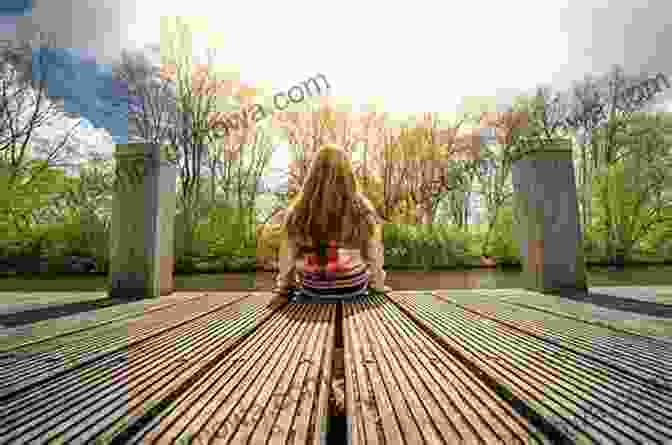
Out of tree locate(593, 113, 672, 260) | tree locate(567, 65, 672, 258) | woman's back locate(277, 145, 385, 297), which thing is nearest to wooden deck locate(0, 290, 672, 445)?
woman's back locate(277, 145, 385, 297)

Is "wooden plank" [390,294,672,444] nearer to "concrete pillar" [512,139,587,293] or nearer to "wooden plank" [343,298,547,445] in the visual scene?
"wooden plank" [343,298,547,445]

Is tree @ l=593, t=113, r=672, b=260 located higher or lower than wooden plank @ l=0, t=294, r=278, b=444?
higher

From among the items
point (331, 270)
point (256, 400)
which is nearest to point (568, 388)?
point (256, 400)

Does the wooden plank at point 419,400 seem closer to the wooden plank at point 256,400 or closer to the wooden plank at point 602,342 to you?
the wooden plank at point 256,400

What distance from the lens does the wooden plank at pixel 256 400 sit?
379 mm

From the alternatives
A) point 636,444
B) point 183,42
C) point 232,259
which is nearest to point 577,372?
point 636,444

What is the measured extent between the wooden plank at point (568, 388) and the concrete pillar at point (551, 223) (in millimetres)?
1307

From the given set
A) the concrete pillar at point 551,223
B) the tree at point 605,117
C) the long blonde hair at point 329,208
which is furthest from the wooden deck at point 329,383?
the tree at point 605,117

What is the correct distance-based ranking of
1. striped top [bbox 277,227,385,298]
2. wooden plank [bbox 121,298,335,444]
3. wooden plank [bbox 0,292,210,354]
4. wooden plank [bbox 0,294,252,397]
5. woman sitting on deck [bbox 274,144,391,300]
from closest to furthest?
wooden plank [bbox 121,298,335,444] < wooden plank [bbox 0,294,252,397] < wooden plank [bbox 0,292,210,354] < striped top [bbox 277,227,385,298] < woman sitting on deck [bbox 274,144,391,300]

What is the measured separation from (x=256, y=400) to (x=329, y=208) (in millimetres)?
1282

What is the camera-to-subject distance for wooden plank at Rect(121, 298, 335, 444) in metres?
0.38

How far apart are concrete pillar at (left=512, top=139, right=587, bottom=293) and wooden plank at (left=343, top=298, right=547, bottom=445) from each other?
5.20ft

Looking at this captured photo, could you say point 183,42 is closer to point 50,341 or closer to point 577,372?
point 50,341

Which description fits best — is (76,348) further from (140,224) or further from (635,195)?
(635,195)
